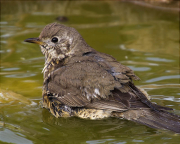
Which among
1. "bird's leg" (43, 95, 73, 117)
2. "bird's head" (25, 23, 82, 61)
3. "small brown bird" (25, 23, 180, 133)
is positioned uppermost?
"bird's head" (25, 23, 82, 61)

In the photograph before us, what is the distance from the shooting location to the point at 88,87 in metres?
5.06

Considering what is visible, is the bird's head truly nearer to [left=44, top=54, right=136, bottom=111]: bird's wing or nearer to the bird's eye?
the bird's eye

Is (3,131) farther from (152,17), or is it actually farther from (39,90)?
(152,17)

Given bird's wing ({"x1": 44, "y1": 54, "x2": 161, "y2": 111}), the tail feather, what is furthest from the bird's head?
the tail feather

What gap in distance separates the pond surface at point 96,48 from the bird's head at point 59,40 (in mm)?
936

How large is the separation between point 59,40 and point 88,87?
1147 millimetres

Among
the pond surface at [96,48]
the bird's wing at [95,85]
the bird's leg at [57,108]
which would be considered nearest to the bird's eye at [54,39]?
the bird's wing at [95,85]

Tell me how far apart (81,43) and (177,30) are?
183 inches

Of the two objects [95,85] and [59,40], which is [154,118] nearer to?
→ [95,85]

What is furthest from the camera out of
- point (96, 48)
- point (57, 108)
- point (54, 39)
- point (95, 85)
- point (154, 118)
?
point (96, 48)

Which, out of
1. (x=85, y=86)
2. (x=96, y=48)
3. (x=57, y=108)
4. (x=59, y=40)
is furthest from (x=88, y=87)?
(x=96, y=48)

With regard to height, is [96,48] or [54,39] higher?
[54,39]

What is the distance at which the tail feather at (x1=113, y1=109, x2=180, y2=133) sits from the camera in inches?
180

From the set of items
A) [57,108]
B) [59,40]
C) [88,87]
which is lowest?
[57,108]
